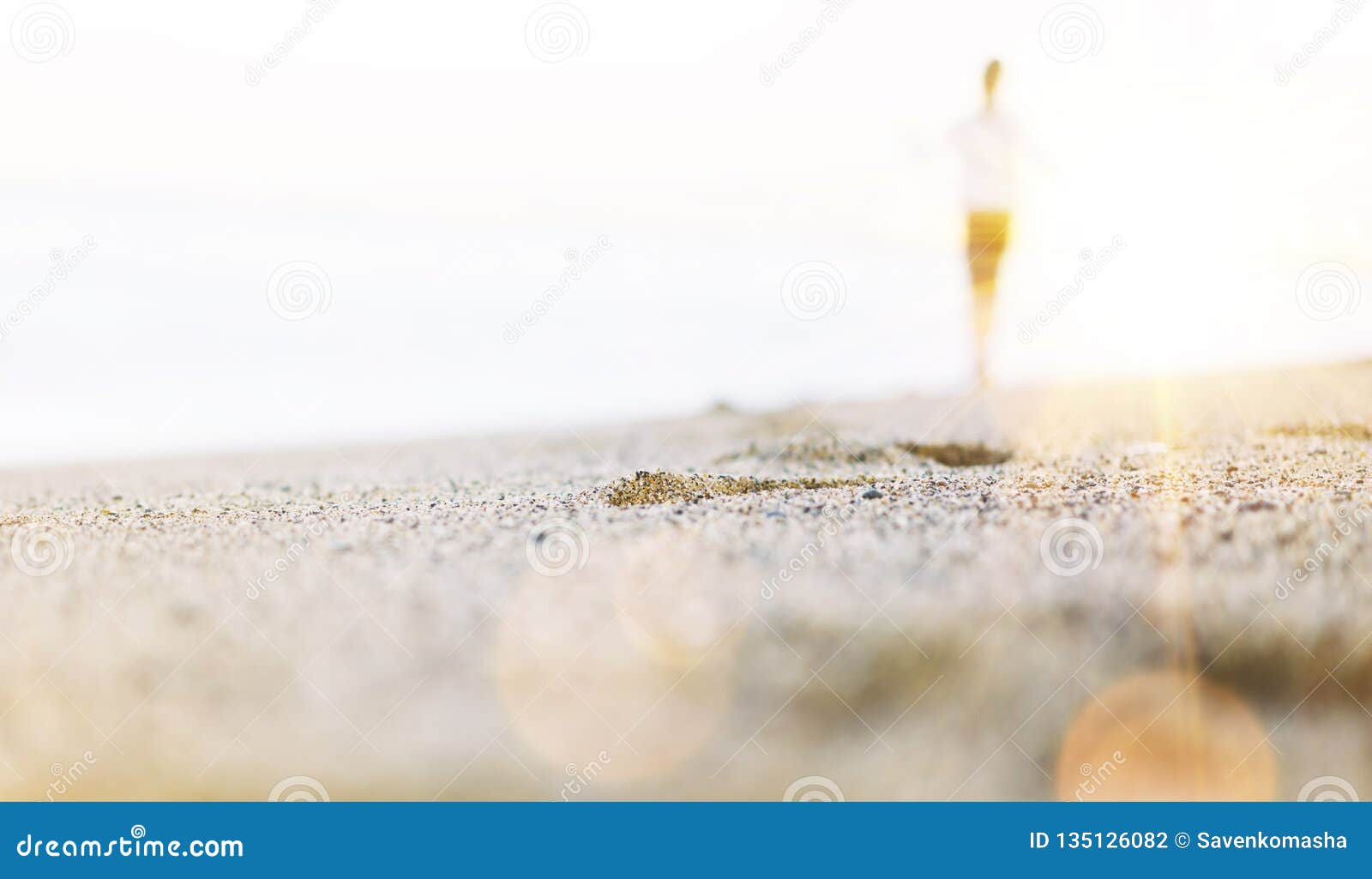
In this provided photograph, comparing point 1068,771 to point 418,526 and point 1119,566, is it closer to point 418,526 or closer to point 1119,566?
point 1119,566

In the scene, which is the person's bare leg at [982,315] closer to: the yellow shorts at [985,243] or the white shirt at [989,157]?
the yellow shorts at [985,243]

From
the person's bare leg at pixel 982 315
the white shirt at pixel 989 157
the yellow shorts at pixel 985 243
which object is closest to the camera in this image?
the white shirt at pixel 989 157

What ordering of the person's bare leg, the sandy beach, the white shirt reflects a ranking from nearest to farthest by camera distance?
the sandy beach → the white shirt → the person's bare leg

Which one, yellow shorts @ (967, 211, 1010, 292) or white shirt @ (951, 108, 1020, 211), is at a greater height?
white shirt @ (951, 108, 1020, 211)

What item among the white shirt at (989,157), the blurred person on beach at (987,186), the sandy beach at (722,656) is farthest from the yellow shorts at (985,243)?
the sandy beach at (722,656)

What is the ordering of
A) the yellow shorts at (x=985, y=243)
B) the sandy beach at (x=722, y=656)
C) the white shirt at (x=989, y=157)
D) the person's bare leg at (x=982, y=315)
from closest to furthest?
the sandy beach at (x=722, y=656), the white shirt at (x=989, y=157), the yellow shorts at (x=985, y=243), the person's bare leg at (x=982, y=315)

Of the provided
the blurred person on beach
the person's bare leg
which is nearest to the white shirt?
the blurred person on beach

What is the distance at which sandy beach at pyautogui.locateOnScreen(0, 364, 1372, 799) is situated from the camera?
4.37 metres

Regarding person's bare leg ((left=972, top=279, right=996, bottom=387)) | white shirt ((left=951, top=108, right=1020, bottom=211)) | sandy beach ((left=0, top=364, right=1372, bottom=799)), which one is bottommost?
sandy beach ((left=0, top=364, right=1372, bottom=799))

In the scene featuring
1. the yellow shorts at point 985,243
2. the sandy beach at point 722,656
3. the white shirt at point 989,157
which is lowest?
the sandy beach at point 722,656

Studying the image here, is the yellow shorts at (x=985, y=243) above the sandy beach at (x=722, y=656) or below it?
above

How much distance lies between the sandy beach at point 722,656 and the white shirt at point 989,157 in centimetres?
751

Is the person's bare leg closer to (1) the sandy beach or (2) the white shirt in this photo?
(2) the white shirt

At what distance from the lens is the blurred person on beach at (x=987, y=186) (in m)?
13.1
